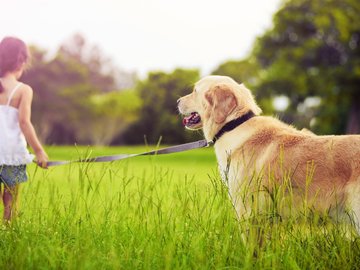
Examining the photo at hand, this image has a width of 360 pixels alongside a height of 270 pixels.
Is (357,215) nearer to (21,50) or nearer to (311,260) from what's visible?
(311,260)

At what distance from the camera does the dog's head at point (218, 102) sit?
188 inches

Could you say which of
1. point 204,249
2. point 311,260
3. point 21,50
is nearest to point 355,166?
point 311,260

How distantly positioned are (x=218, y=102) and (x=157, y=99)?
45.7m

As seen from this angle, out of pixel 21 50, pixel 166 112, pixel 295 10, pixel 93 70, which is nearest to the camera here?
pixel 21 50

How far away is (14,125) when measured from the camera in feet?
18.3

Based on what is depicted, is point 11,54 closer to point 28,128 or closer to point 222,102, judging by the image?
point 28,128

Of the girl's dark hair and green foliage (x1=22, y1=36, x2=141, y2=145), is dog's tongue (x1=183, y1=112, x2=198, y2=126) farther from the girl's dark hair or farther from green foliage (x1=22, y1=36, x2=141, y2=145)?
green foliage (x1=22, y1=36, x2=141, y2=145)

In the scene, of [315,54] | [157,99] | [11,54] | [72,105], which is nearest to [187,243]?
[11,54]

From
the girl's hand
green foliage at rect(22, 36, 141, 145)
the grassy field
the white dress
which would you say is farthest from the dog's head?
green foliage at rect(22, 36, 141, 145)

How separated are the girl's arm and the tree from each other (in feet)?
72.6

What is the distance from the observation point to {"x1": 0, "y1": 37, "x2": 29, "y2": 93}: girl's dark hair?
5656mm

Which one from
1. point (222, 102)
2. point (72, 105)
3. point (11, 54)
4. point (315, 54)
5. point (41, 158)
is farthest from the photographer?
point (72, 105)

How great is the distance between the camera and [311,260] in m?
4.12

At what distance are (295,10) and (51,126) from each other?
29.8m
